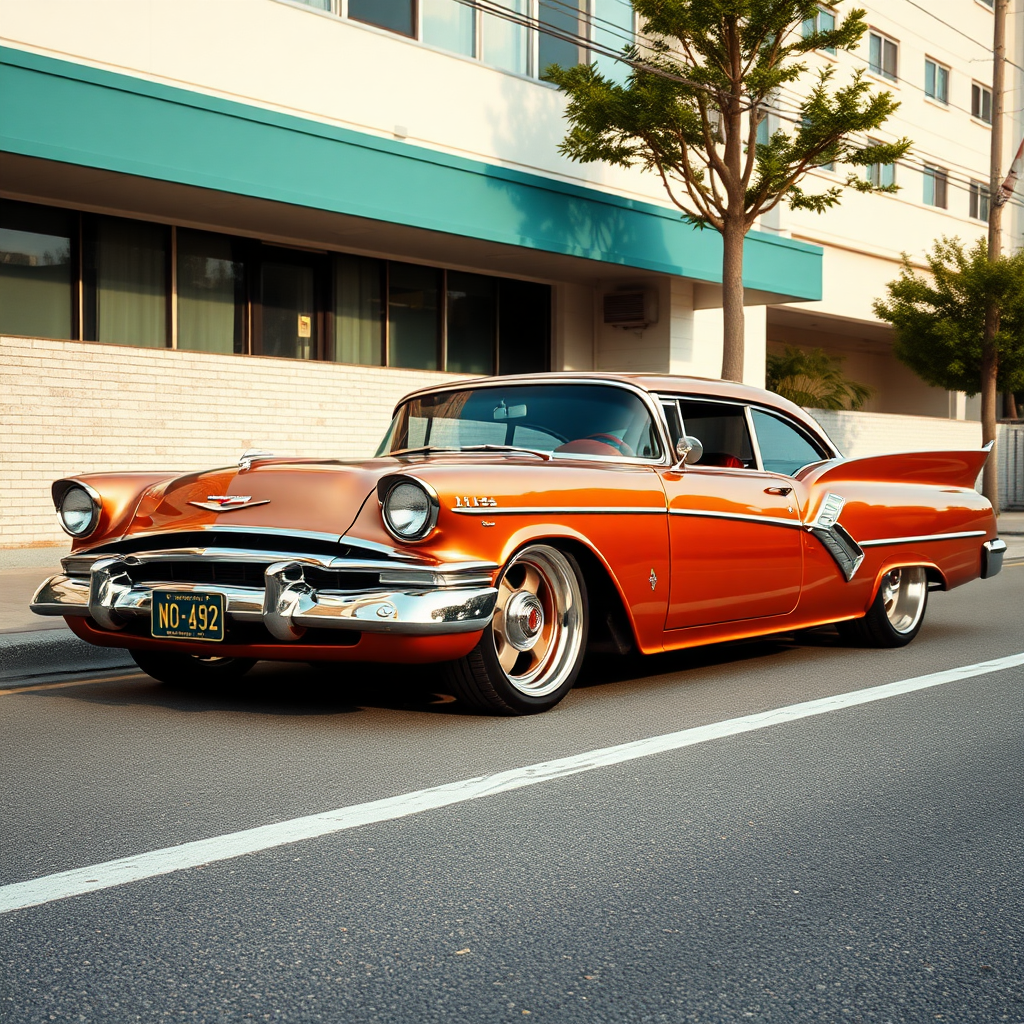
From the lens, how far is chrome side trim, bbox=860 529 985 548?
7.44 metres

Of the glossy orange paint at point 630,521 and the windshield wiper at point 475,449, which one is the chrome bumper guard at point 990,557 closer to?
the glossy orange paint at point 630,521

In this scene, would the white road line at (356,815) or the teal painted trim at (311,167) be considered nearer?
the white road line at (356,815)

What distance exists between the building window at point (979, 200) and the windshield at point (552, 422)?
2780 cm

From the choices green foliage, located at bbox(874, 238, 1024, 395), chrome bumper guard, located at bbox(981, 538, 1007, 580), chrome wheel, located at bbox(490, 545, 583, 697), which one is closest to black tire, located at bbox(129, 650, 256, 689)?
chrome wheel, located at bbox(490, 545, 583, 697)

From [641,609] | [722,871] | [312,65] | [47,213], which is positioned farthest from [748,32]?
[722,871]

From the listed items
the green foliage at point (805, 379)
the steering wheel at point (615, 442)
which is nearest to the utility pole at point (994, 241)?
the green foliage at point (805, 379)

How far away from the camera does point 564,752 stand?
4906 mm

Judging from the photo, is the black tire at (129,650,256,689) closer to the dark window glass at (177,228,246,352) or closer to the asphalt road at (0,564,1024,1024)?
the asphalt road at (0,564,1024,1024)

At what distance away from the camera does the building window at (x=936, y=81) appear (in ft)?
97.0

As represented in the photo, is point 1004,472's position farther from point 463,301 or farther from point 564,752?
point 564,752

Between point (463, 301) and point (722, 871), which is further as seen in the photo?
point (463, 301)

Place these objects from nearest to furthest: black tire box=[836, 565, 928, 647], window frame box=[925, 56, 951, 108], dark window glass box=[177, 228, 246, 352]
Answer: black tire box=[836, 565, 928, 647] → dark window glass box=[177, 228, 246, 352] → window frame box=[925, 56, 951, 108]

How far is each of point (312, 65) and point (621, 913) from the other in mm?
13428

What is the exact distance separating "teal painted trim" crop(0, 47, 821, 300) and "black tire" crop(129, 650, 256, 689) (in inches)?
262
